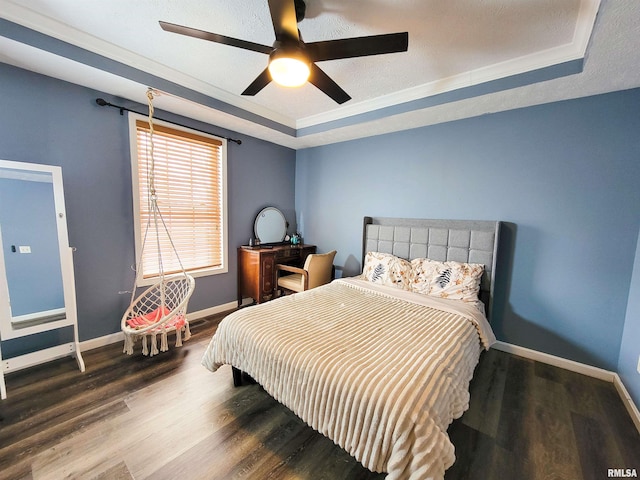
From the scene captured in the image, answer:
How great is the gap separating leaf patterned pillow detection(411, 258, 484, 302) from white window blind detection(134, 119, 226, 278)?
2590 millimetres

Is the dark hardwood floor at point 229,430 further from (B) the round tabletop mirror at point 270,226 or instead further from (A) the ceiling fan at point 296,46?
(A) the ceiling fan at point 296,46

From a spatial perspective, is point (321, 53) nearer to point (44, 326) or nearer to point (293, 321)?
point (293, 321)

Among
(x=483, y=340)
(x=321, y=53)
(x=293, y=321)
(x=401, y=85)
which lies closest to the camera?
(x=321, y=53)

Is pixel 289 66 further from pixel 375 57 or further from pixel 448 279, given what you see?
pixel 448 279

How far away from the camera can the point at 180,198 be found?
309 centimetres

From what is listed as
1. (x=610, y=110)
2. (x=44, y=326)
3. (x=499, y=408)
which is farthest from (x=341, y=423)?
(x=610, y=110)

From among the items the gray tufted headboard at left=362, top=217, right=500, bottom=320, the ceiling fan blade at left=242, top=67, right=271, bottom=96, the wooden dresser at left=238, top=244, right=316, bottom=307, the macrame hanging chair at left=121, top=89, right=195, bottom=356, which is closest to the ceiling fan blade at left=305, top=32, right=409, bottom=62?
the ceiling fan blade at left=242, top=67, right=271, bottom=96

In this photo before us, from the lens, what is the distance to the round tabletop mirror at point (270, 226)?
390cm

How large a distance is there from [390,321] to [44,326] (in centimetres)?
286

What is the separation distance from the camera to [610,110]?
2146 millimetres

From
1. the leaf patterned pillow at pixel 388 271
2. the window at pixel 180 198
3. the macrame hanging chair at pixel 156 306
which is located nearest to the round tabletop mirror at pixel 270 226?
the window at pixel 180 198

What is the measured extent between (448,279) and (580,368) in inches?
52.8

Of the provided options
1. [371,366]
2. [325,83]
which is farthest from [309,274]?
[325,83]

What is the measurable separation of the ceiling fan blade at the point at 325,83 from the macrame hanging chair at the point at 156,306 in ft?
5.31
